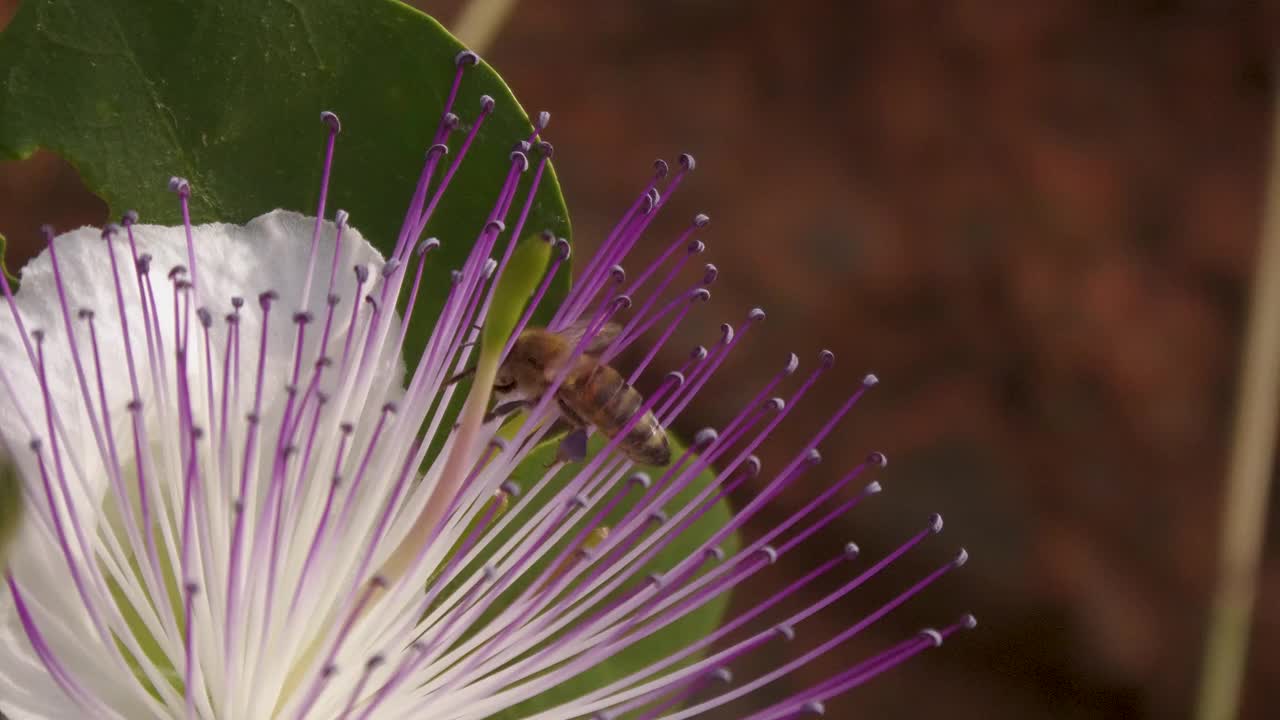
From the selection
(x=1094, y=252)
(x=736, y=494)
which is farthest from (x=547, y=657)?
(x=1094, y=252)

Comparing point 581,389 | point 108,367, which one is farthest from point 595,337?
point 108,367

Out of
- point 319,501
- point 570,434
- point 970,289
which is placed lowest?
point 319,501

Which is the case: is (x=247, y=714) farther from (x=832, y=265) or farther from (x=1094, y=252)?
(x=1094, y=252)

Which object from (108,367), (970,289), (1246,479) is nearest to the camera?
(108,367)

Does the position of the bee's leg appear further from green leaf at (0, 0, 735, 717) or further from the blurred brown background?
the blurred brown background

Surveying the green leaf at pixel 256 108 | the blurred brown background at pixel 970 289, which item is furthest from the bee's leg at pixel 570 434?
the blurred brown background at pixel 970 289

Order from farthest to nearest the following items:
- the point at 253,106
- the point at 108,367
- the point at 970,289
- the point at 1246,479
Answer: the point at 970,289 → the point at 1246,479 → the point at 253,106 → the point at 108,367

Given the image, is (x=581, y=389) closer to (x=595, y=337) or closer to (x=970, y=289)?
(x=595, y=337)

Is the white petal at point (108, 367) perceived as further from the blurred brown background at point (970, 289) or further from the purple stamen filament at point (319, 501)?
the blurred brown background at point (970, 289)
